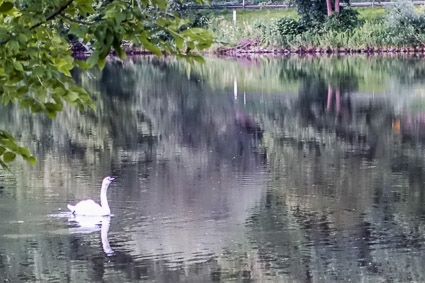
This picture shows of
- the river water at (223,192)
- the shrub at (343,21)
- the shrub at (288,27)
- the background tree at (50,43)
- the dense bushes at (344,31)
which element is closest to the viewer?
the background tree at (50,43)

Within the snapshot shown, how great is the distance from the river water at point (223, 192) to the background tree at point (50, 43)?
7.18 feet

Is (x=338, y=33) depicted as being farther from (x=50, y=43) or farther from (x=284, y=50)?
(x=50, y=43)

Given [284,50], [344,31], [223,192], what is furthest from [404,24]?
[223,192]

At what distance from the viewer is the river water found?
35.4 ft

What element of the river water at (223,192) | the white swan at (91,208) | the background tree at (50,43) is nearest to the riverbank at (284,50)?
the river water at (223,192)

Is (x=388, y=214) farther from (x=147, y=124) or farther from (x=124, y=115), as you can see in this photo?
(x=124, y=115)

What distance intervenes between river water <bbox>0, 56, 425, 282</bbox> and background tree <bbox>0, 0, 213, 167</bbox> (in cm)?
219

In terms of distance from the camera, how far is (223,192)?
48.4ft

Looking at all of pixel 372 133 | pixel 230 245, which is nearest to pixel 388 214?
pixel 230 245

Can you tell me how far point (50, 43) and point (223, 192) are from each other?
10.2 m

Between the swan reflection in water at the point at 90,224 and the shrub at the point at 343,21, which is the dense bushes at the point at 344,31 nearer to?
the shrub at the point at 343,21

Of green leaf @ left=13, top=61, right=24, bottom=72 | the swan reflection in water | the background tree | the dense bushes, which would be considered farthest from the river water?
the dense bushes

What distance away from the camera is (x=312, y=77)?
38.7m

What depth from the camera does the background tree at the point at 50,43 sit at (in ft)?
14.3
